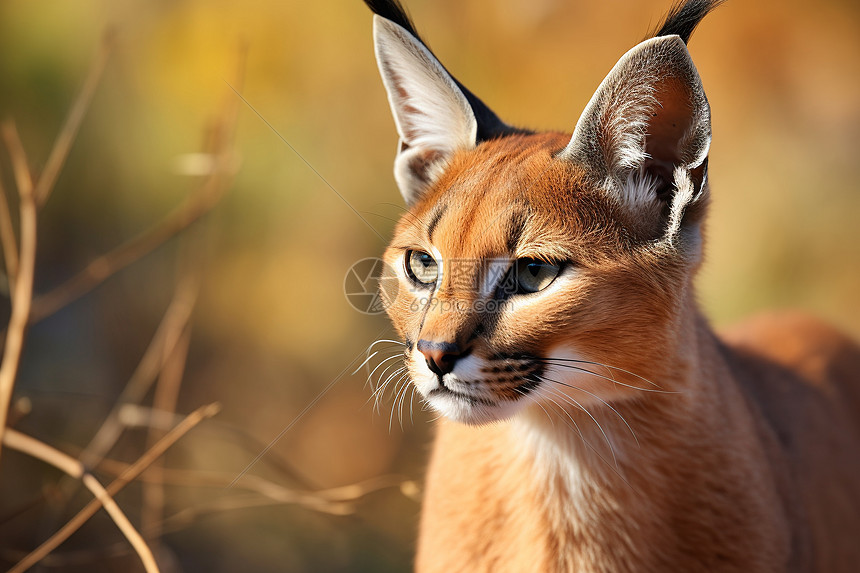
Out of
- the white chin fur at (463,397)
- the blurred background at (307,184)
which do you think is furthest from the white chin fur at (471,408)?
the blurred background at (307,184)

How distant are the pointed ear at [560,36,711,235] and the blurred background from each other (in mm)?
3350

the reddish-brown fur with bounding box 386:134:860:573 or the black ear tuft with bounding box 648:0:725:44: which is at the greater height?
the black ear tuft with bounding box 648:0:725:44

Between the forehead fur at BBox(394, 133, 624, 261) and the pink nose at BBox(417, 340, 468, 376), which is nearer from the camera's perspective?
the pink nose at BBox(417, 340, 468, 376)

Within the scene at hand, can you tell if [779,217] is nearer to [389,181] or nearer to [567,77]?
[567,77]

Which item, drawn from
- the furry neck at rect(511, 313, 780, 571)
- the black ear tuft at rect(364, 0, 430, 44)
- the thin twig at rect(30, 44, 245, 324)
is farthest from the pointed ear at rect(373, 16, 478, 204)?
the furry neck at rect(511, 313, 780, 571)

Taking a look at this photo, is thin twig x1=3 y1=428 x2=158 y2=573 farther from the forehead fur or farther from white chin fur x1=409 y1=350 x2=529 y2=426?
the forehead fur

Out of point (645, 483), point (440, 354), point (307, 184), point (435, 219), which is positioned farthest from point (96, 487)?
point (307, 184)

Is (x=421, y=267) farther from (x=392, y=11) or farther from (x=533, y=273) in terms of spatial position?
(x=392, y=11)

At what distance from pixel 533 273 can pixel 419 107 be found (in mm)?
715

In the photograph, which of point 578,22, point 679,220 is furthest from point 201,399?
point 679,220

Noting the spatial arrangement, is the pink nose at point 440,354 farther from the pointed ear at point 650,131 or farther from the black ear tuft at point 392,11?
the black ear tuft at point 392,11

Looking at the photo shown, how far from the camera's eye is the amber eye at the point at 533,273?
1939 mm

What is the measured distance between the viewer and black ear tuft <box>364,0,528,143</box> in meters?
2.19

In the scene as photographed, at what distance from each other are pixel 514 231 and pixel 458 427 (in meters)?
0.77
